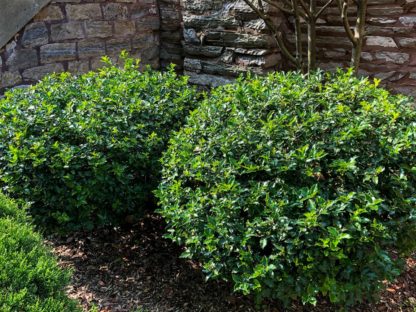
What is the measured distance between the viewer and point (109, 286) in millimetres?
2650

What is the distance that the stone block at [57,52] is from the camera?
14.0 feet

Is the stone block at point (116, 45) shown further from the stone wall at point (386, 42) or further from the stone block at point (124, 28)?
the stone wall at point (386, 42)

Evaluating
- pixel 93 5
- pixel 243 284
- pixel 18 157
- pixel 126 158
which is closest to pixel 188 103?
pixel 126 158

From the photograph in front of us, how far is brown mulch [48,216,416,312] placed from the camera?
251 centimetres

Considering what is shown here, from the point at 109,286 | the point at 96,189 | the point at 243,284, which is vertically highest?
the point at 96,189

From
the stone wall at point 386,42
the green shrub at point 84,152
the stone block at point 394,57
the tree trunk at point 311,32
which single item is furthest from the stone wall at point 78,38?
the stone block at point 394,57

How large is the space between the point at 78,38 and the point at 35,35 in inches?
18.2

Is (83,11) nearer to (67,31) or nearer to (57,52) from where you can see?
(67,31)

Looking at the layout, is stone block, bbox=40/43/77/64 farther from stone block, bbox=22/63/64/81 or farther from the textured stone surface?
the textured stone surface

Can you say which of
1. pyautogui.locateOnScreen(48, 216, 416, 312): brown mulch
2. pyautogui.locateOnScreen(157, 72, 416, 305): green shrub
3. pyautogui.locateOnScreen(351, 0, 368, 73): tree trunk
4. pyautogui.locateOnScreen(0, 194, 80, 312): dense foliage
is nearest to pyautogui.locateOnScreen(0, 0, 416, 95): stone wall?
pyautogui.locateOnScreen(351, 0, 368, 73): tree trunk

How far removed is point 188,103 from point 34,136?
107cm

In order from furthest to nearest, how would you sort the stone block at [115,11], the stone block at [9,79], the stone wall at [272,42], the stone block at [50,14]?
the stone block at [115,11] → the stone block at [50,14] → the stone block at [9,79] → the stone wall at [272,42]

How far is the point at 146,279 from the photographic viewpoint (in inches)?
107

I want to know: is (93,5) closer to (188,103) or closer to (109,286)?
(188,103)
